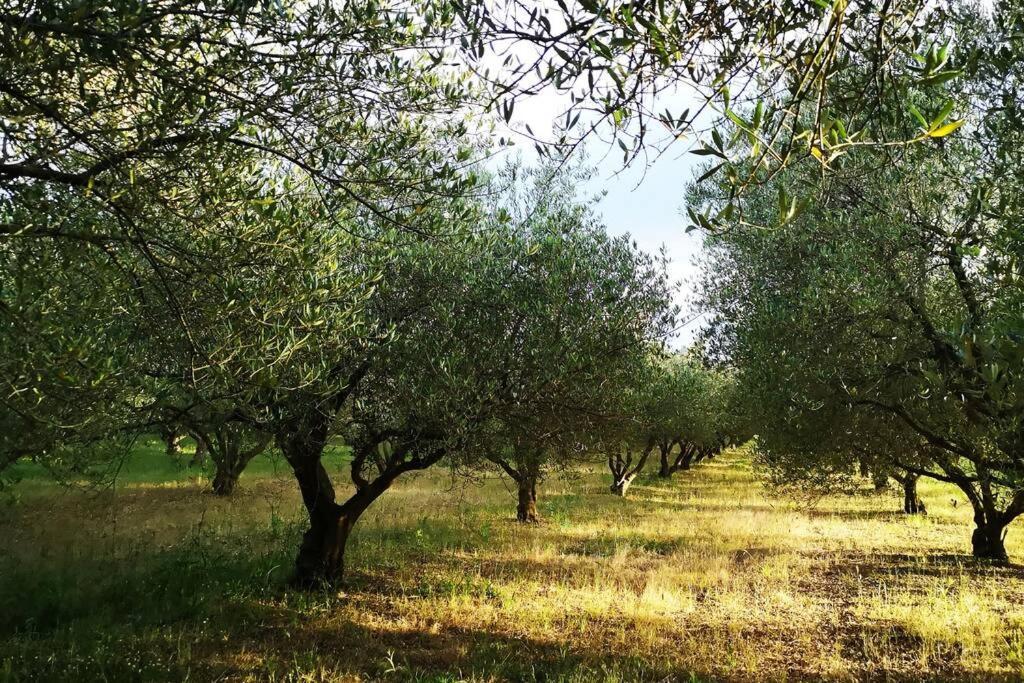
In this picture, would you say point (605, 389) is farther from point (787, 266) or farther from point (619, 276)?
point (787, 266)

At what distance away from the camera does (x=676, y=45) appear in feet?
10.6

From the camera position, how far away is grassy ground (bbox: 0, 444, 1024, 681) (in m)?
9.93

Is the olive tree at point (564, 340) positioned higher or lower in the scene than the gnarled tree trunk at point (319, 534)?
higher

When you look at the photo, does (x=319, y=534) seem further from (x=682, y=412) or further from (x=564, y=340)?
(x=682, y=412)

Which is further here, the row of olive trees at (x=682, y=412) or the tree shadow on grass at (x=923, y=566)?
the row of olive trees at (x=682, y=412)

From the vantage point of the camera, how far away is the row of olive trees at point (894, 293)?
338 inches

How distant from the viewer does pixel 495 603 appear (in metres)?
13.2

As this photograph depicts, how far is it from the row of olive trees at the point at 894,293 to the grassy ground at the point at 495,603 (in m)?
3.25

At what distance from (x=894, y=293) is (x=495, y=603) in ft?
30.1

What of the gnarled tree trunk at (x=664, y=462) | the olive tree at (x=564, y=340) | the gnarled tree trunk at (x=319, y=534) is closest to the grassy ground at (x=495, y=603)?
the gnarled tree trunk at (x=319, y=534)

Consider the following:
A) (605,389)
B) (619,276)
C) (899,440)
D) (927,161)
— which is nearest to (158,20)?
(605,389)

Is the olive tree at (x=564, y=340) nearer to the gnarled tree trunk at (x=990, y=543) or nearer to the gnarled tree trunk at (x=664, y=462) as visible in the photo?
the gnarled tree trunk at (x=990, y=543)

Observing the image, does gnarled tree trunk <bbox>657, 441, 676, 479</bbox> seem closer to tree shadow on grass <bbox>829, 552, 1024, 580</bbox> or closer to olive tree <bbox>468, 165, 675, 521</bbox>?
tree shadow on grass <bbox>829, 552, 1024, 580</bbox>

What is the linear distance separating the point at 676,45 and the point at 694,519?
26.7 metres
